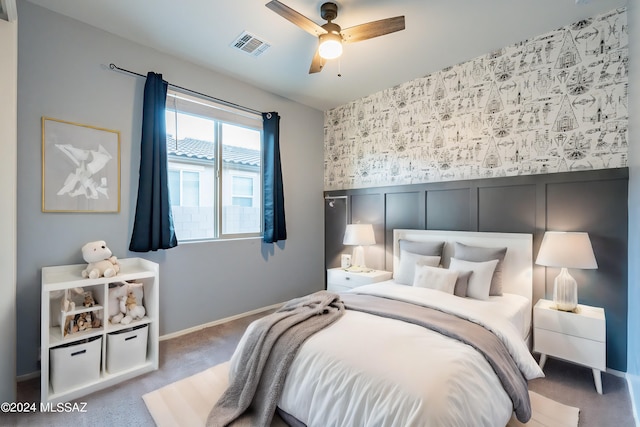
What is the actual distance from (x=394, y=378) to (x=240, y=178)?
2870 millimetres

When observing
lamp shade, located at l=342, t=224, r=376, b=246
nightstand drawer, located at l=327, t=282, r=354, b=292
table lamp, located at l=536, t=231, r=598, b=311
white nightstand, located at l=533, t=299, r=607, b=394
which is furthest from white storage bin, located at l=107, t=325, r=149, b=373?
table lamp, located at l=536, t=231, r=598, b=311

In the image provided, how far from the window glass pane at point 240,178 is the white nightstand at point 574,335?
9.70 feet

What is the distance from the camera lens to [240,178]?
362 cm

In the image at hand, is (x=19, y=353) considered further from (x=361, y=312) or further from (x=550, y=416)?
(x=550, y=416)

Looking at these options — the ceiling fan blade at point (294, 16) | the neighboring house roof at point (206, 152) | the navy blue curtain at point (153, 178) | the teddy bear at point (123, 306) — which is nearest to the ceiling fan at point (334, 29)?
the ceiling fan blade at point (294, 16)

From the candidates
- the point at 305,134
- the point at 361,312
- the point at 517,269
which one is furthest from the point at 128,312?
the point at 517,269

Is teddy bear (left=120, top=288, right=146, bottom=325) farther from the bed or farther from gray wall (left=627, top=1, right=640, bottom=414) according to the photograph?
gray wall (left=627, top=1, right=640, bottom=414)

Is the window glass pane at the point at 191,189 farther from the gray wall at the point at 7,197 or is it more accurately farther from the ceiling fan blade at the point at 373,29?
the ceiling fan blade at the point at 373,29

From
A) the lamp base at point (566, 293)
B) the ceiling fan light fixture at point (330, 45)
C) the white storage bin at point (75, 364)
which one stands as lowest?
the white storage bin at point (75, 364)

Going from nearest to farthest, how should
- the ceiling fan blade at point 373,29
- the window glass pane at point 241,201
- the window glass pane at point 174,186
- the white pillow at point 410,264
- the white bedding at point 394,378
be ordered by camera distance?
1. the white bedding at point 394,378
2. the ceiling fan blade at point 373,29
3. the white pillow at point 410,264
4. the window glass pane at point 174,186
5. the window glass pane at point 241,201

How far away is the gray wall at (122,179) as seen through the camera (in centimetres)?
225

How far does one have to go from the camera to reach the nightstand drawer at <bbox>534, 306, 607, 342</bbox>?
2.10 metres

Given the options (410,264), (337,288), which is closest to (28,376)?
(337,288)

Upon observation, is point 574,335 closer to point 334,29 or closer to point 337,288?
point 337,288
